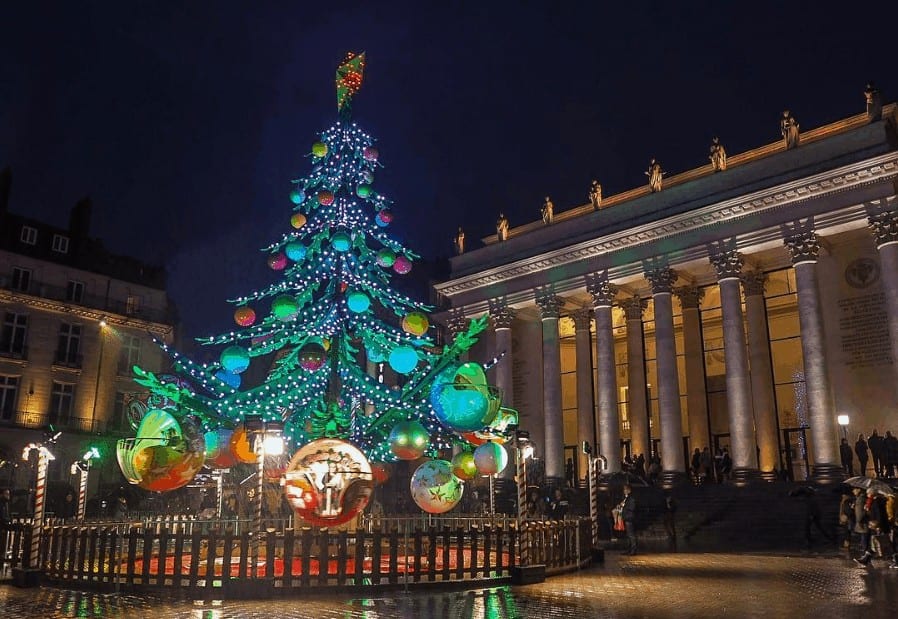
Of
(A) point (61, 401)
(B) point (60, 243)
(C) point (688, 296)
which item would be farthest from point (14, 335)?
(C) point (688, 296)

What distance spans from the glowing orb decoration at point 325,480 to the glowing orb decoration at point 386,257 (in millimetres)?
4755

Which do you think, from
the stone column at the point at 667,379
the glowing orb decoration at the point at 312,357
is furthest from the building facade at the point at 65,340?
the glowing orb decoration at the point at 312,357

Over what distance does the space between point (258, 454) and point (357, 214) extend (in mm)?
5601

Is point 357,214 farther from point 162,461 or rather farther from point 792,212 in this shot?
point 792,212

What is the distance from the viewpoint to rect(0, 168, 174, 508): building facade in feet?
134

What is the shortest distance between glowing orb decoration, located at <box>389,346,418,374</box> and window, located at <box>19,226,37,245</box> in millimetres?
38974

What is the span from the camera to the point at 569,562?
1633 centimetres

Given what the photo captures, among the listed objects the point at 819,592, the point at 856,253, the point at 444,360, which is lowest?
the point at 819,592

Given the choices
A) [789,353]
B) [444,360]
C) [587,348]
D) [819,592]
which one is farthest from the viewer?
[587,348]

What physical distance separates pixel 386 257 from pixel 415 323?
206 centimetres

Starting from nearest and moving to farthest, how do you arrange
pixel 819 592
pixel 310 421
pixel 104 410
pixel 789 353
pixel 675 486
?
pixel 819 592, pixel 310 421, pixel 675 486, pixel 789 353, pixel 104 410

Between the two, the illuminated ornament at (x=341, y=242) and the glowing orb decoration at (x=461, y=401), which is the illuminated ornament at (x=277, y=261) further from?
the glowing orb decoration at (x=461, y=401)

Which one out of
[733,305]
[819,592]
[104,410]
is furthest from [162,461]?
[104,410]

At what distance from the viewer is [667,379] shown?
32.6 metres
